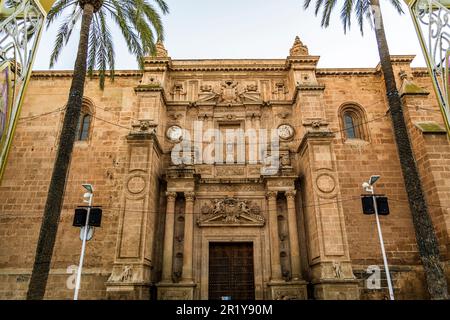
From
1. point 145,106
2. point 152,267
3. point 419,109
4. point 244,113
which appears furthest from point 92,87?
point 419,109

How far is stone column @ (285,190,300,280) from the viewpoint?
1252cm

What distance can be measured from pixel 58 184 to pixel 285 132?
1069cm

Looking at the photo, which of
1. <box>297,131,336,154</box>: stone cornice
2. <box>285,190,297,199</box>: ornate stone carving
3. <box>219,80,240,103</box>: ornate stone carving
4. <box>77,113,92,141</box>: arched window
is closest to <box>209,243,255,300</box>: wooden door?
<box>285,190,297,199</box>: ornate stone carving

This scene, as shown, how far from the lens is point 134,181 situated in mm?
12648

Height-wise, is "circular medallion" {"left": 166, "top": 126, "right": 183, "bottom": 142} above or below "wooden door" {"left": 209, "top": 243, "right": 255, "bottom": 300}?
above

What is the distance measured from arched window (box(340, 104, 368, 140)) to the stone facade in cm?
9

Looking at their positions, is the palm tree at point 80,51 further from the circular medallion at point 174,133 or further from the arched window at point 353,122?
the arched window at point 353,122

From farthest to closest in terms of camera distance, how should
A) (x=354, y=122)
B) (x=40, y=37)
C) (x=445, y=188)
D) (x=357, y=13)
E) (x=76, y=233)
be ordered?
1. (x=354, y=122)
2. (x=76, y=233)
3. (x=445, y=188)
4. (x=357, y=13)
5. (x=40, y=37)

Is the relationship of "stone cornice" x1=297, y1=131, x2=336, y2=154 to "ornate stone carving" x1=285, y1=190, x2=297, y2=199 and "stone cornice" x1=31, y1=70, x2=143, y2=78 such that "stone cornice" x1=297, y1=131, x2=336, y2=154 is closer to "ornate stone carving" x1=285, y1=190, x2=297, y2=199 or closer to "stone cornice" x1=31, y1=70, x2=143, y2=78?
"ornate stone carving" x1=285, y1=190, x2=297, y2=199

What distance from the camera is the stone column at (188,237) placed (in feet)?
40.9

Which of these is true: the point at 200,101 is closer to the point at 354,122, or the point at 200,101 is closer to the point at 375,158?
the point at 354,122

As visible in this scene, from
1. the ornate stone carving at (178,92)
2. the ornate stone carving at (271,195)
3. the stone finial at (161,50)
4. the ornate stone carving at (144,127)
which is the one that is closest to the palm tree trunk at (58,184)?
the ornate stone carving at (144,127)

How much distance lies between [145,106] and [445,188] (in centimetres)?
1361

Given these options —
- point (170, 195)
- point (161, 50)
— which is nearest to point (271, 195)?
point (170, 195)
